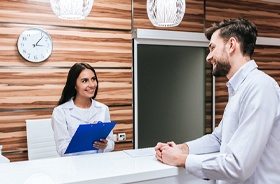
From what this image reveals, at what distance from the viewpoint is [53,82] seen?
3.66m

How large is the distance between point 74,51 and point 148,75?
110cm

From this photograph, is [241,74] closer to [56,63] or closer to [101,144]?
[101,144]

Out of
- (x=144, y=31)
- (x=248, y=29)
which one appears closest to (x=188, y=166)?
(x=248, y=29)

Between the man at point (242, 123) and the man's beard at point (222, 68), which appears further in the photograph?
the man's beard at point (222, 68)

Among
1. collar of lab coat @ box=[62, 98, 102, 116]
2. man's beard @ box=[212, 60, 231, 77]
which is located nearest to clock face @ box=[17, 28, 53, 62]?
collar of lab coat @ box=[62, 98, 102, 116]

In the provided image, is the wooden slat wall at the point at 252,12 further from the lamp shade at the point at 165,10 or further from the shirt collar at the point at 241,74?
the shirt collar at the point at 241,74

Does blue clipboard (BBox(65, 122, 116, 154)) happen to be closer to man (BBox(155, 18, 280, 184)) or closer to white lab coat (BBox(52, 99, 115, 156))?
white lab coat (BBox(52, 99, 115, 156))

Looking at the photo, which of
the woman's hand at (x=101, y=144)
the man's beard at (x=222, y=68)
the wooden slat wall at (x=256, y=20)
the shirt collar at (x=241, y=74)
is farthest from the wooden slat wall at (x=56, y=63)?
the shirt collar at (x=241, y=74)

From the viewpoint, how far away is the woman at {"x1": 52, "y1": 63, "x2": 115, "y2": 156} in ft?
8.54

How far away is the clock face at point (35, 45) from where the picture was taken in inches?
136

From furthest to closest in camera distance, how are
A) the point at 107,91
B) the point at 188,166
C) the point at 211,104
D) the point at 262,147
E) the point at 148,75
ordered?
1. the point at 211,104
2. the point at 148,75
3. the point at 107,91
4. the point at 188,166
5. the point at 262,147

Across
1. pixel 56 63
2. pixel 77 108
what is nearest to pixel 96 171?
pixel 77 108

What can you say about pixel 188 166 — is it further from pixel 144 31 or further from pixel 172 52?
pixel 172 52

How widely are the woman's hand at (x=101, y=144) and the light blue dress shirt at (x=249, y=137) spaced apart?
3.62 ft
